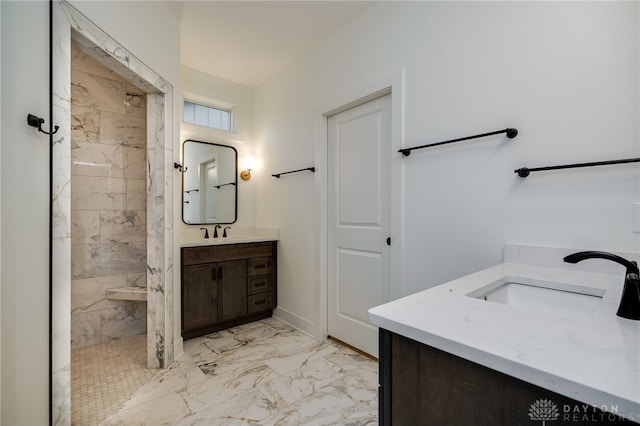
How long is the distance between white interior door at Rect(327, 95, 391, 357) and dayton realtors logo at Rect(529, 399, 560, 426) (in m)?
1.65

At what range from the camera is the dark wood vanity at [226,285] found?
2561 mm

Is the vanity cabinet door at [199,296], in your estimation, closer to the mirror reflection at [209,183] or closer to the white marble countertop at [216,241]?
the white marble countertop at [216,241]

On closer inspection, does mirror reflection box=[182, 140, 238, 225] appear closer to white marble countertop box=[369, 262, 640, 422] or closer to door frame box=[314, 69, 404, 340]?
door frame box=[314, 69, 404, 340]

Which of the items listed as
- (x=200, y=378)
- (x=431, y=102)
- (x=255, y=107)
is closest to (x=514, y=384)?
(x=431, y=102)

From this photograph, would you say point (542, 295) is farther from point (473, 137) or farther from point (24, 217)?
point (24, 217)

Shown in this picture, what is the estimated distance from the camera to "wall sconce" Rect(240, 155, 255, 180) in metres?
3.41

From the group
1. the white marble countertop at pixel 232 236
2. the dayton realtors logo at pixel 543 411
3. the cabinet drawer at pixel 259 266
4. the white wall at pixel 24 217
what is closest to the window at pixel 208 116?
the white marble countertop at pixel 232 236

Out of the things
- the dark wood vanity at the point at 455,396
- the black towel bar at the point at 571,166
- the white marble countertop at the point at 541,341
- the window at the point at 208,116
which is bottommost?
the dark wood vanity at the point at 455,396

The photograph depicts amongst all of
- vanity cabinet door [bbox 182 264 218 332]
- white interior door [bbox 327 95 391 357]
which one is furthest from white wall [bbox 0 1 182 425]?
white interior door [bbox 327 95 391 357]

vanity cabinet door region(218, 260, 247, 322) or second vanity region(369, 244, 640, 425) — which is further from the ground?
second vanity region(369, 244, 640, 425)

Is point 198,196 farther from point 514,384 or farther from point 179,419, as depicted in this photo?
point 514,384

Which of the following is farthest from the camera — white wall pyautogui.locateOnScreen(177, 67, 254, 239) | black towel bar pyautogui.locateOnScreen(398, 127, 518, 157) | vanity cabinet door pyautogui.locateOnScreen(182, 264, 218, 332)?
white wall pyautogui.locateOnScreen(177, 67, 254, 239)

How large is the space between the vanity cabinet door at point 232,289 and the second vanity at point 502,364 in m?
2.24

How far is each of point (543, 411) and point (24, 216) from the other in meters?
1.73
